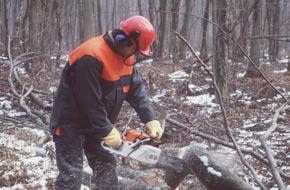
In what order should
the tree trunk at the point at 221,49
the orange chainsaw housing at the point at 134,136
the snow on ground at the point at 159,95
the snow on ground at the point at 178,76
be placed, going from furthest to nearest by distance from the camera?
the snow on ground at the point at 178,76 < the snow on ground at the point at 159,95 < the tree trunk at the point at 221,49 < the orange chainsaw housing at the point at 134,136

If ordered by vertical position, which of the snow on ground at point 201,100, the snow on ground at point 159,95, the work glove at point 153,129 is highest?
the work glove at point 153,129

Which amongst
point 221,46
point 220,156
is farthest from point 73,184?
point 221,46

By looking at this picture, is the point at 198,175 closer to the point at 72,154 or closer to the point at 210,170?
the point at 210,170

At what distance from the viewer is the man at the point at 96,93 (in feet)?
13.4

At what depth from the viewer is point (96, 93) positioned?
410 cm

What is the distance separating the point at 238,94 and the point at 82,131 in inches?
300

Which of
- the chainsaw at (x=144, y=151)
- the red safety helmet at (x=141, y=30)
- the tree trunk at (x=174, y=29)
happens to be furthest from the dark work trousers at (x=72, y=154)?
Result: the tree trunk at (x=174, y=29)

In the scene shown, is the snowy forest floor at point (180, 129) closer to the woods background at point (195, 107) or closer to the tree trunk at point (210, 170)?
the woods background at point (195, 107)

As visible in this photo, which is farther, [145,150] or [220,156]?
[220,156]

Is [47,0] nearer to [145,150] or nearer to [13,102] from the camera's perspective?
[13,102]

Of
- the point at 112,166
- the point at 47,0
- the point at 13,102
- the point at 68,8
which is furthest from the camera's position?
the point at 68,8

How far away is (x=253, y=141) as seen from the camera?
7184 mm

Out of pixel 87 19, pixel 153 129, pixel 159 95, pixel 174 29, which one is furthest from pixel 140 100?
pixel 174 29

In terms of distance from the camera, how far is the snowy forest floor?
17.9ft
